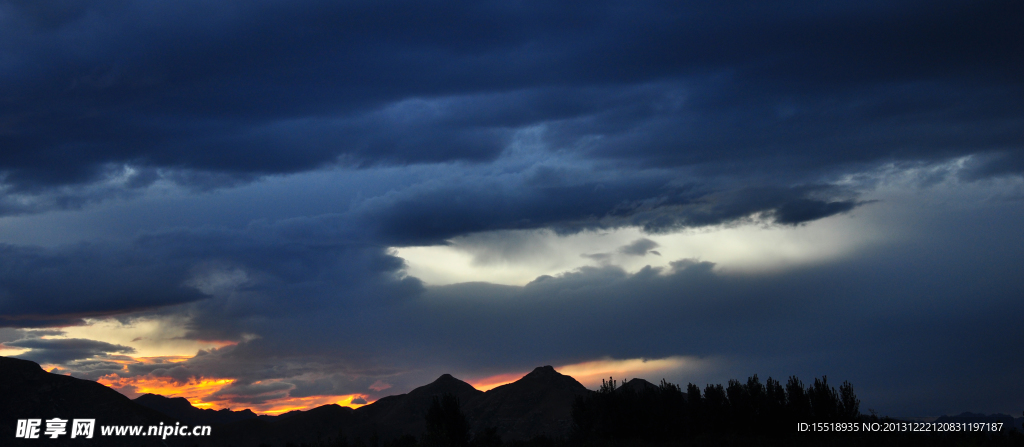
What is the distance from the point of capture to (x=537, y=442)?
6481 cm

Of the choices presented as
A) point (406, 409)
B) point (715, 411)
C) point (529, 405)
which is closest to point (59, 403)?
point (406, 409)

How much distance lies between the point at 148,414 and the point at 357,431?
44.1 metres

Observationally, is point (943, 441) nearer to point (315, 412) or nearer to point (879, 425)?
point (879, 425)

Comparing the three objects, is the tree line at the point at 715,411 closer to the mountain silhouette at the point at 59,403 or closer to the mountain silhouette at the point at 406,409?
the mountain silhouette at the point at 406,409

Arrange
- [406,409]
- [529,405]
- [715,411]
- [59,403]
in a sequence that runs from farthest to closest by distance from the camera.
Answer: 1. [406,409]
2. [529,405]
3. [59,403]
4. [715,411]

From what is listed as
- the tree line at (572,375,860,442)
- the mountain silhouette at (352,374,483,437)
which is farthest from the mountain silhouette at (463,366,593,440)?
the tree line at (572,375,860,442)

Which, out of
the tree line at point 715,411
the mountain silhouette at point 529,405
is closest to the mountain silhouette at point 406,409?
the mountain silhouette at point 529,405

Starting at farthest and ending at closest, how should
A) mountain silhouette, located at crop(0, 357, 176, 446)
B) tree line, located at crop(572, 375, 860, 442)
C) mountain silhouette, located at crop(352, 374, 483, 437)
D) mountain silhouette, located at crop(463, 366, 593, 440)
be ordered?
mountain silhouette, located at crop(352, 374, 483, 437) < mountain silhouette, located at crop(463, 366, 593, 440) < mountain silhouette, located at crop(0, 357, 176, 446) < tree line, located at crop(572, 375, 860, 442)

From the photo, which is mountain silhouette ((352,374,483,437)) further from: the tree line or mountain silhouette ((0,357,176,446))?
the tree line

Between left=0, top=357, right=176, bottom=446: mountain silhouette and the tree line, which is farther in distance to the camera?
left=0, top=357, right=176, bottom=446: mountain silhouette

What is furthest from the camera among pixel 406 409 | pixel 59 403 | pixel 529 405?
pixel 406 409

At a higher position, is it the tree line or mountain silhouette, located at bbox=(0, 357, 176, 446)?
mountain silhouette, located at bbox=(0, 357, 176, 446)

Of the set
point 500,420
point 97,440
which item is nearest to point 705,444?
point 500,420

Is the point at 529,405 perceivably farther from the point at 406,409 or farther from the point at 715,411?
the point at 715,411
